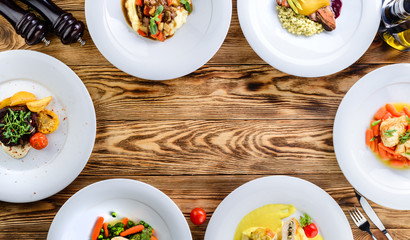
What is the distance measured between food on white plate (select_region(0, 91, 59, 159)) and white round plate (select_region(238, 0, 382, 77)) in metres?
1.29

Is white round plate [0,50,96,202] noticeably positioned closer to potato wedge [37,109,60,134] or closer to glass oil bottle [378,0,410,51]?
potato wedge [37,109,60,134]

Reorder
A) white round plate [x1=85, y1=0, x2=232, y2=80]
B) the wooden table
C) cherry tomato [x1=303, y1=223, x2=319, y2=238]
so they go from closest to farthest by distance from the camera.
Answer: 1. white round plate [x1=85, y1=0, x2=232, y2=80]
2. cherry tomato [x1=303, y1=223, x2=319, y2=238]
3. the wooden table

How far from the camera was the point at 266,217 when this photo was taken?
2045 millimetres

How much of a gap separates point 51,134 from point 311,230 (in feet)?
5.51

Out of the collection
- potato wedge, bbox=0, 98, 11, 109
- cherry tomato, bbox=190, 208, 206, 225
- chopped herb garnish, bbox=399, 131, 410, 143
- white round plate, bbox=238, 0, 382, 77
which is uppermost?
white round plate, bbox=238, 0, 382, 77

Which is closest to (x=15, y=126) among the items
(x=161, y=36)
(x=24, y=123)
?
(x=24, y=123)

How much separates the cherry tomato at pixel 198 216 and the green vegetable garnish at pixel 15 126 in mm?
1101

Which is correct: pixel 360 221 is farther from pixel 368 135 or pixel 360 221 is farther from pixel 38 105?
pixel 38 105

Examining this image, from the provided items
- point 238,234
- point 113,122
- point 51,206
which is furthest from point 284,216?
point 51,206

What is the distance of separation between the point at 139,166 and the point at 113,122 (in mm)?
326

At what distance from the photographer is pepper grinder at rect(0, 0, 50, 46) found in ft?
6.23

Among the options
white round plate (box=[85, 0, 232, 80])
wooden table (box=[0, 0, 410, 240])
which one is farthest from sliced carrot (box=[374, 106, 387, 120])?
white round plate (box=[85, 0, 232, 80])

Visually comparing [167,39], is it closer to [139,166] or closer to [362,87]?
[139,166]

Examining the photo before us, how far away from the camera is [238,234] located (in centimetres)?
203
